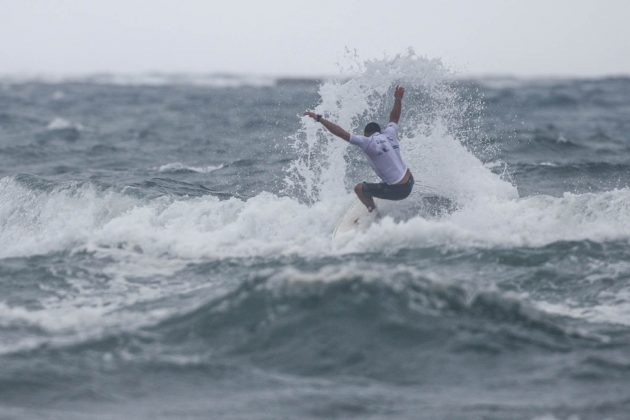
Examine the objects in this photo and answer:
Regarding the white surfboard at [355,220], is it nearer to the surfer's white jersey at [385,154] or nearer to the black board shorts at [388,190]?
the black board shorts at [388,190]

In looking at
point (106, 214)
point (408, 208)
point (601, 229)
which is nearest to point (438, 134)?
point (408, 208)

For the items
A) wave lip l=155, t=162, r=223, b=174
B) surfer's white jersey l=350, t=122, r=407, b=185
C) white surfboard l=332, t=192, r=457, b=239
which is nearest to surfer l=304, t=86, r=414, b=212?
surfer's white jersey l=350, t=122, r=407, b=185

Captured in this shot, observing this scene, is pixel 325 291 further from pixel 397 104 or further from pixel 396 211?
pixel 397 104

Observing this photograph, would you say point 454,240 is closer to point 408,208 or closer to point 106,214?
point 408,208

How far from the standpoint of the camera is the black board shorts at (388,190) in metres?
14.1

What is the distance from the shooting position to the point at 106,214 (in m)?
15.5

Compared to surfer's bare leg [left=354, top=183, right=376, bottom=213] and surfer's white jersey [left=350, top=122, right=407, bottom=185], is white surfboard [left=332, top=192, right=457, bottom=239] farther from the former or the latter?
surfer's white jersey [left=350, top=122, right=407, bottom=185]

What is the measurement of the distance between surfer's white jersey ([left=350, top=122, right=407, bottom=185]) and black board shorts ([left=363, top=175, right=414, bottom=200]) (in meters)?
0.10

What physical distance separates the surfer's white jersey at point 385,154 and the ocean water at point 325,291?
608mm

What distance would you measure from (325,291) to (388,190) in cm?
449

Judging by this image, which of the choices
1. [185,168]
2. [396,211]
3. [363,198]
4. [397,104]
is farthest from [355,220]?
[185,168]

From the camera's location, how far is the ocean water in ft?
27.3

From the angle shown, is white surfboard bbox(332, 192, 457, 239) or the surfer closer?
white surfboard bbox(332, 192, 457, 239)

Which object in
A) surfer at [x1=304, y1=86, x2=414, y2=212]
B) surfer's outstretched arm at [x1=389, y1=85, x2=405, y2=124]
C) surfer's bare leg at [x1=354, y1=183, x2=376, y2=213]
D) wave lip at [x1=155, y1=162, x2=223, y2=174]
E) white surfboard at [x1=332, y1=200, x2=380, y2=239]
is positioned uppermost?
surfer's outstretched arm at [x1=389, y1=85, x2=405, y2=124]
